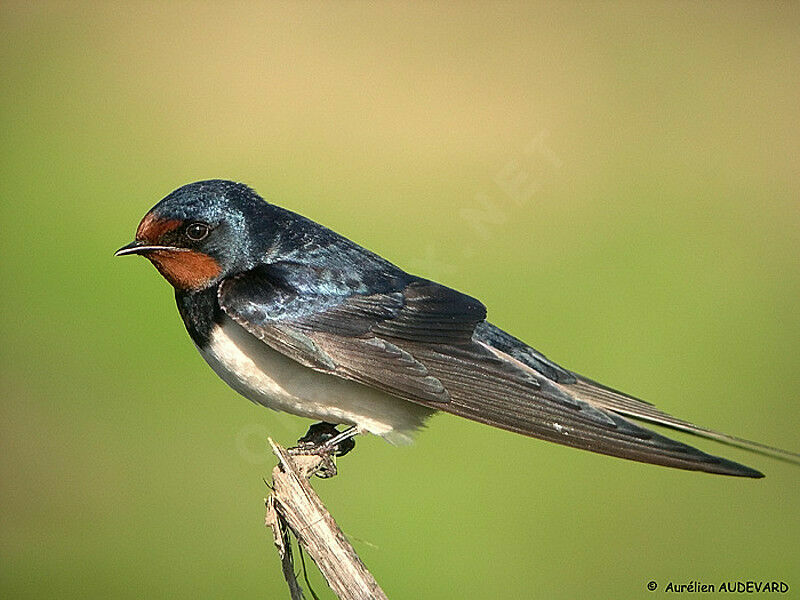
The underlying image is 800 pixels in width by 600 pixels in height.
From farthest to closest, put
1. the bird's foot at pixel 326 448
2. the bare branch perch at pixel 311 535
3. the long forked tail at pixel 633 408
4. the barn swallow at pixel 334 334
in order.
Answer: the bird's foot at pixel 326 448 → the barn swallow at pixel 334 334 → the long forked tail at pixel 633 408 → the bare branch perch at pixel 311 535

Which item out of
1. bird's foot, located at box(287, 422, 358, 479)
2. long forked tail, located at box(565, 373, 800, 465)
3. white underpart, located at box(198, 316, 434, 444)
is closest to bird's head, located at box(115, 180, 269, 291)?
white underpart, located at box(198, 316, 434, 444)

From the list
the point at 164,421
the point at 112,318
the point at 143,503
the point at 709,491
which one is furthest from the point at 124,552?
the point at 709,491

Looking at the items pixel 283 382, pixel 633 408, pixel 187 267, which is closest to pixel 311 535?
pixel 283 382

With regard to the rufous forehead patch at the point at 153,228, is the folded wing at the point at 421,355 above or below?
below

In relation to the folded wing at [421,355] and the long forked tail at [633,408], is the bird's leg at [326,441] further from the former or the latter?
the long forked tail at [633,408]

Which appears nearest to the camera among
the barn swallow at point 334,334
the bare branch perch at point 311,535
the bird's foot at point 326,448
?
the bare branch perch at point 311,535

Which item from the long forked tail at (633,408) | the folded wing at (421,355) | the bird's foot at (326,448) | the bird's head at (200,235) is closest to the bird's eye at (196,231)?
the bird's head at (200,235)

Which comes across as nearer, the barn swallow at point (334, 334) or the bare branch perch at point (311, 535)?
the bare branch perch at point (311, 535)

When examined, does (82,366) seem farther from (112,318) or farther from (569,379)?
(569,379)
